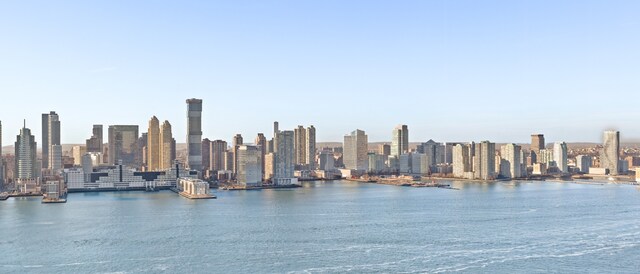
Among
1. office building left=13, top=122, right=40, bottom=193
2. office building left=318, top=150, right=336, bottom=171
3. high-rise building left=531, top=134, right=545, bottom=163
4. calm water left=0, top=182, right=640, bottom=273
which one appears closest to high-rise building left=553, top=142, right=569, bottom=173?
high-rise building left=531, top=134, right=545, bottom=163

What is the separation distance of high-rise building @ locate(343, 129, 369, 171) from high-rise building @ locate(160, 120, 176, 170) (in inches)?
1240

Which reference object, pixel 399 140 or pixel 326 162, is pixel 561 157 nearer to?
pixel 399 140

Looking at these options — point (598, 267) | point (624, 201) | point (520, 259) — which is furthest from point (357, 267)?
point (624, 201)

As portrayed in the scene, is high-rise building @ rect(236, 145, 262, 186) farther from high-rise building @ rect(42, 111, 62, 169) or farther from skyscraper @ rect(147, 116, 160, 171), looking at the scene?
high-rise building @ rect(42, 111, 62, 169)

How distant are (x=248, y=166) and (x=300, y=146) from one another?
154 feet

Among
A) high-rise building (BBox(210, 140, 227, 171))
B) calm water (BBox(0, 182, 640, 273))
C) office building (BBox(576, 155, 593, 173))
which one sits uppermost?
high-rise building (BBox(210, 140, 227, 171))

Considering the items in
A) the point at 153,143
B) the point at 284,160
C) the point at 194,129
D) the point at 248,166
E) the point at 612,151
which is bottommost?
the point at 248,166

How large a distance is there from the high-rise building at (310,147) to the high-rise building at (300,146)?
0.38 m

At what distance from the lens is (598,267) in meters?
22.5

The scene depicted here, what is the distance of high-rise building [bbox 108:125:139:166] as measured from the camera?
10500 centimetres

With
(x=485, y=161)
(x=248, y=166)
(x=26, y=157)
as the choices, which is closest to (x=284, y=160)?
(x=248, y=166)

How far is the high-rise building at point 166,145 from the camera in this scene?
96.4 meters

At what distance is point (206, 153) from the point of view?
104125 mm

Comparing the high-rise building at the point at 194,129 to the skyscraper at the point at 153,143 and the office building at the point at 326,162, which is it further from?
the office building at the point at 326,162
